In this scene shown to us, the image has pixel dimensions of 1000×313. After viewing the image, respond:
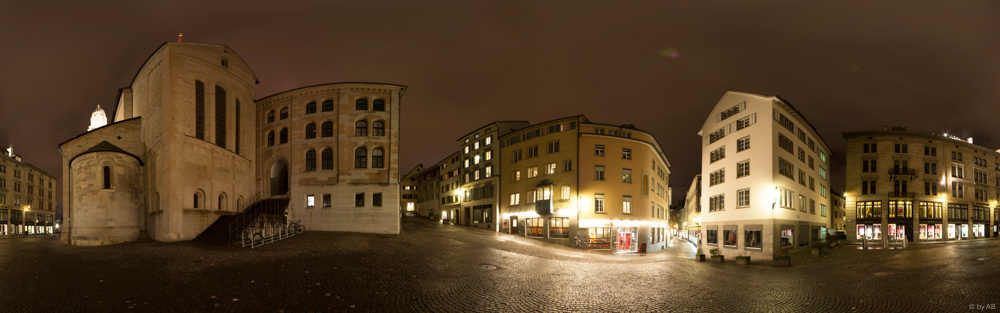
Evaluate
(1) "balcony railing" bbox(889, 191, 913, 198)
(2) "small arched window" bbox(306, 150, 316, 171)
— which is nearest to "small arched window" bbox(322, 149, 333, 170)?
(2) "small arched window" bbox(306, 150, 316, 171)

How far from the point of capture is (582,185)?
43531 millimetres

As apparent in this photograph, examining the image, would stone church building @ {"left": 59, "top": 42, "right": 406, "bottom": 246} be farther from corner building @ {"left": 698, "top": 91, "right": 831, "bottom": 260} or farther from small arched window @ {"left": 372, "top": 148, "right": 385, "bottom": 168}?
corner building @ {"left": 698, "top": 91, "right": 831, "bottom": 260}

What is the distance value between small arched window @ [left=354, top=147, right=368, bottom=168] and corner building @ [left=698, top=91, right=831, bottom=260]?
29.1m

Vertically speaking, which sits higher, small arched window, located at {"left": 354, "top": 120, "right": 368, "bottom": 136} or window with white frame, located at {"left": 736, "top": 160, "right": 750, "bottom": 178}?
small arched window, located at {"left": 354, "top": 120, "right": 368, "bottom": 136}

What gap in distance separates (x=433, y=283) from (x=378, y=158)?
22.3 meters

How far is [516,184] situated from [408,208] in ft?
152

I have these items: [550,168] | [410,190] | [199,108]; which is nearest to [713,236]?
[550,168]

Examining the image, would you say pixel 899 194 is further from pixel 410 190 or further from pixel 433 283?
pixel 410 190

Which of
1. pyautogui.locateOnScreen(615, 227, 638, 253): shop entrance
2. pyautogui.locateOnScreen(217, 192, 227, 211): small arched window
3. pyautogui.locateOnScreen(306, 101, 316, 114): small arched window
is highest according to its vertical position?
pyautogui.locateOnScreen(306, 101, 316, 114): small arched window

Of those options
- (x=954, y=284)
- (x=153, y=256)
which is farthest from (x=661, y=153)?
(x=153, y=256)

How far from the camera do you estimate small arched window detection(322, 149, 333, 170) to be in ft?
123

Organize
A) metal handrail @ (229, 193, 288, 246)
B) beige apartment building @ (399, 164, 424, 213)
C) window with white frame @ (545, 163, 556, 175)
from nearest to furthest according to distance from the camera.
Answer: metal handrail @ (229, 193, 288, 246)
window with white frame @ (545, 163, 556, 175)
beige apartment building @ (399, 164, 424, 213)

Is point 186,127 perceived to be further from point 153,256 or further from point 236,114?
point 153,256

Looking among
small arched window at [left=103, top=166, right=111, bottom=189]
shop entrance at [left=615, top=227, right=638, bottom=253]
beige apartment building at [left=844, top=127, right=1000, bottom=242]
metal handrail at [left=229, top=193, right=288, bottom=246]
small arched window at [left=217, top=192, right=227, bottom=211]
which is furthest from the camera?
beige apartment building at [left=844, top=127, right=1000, bottom=242]
